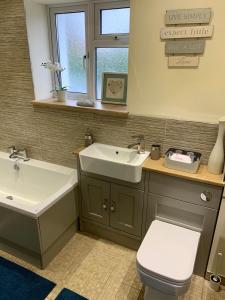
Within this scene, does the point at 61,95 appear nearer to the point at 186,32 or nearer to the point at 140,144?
the point at 140,144

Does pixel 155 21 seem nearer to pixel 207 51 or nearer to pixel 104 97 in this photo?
pixel 207 51

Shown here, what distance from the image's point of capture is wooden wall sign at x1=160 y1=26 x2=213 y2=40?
58.5 inches

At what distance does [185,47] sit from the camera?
1570mm

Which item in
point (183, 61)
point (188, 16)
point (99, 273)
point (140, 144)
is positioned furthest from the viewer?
point (140, 144)

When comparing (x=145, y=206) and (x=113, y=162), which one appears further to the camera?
Result: (x=145, y=206)

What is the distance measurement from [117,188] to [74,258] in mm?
697

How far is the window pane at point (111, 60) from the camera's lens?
83.4 inches

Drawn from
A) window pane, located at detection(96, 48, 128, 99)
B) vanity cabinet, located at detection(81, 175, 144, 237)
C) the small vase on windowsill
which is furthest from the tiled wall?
window pane, located at detection(96, 48, 128, 99)

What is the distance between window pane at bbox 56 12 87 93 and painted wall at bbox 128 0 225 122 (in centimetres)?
71

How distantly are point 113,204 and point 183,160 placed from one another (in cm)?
70

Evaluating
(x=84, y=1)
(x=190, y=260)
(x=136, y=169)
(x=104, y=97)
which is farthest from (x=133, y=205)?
(x=84, y=1)

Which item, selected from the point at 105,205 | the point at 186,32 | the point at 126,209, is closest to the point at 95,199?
the point at 105,205

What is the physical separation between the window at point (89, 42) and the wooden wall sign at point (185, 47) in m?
0.56

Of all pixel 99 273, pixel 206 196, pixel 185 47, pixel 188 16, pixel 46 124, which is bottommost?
pixel 99 273
